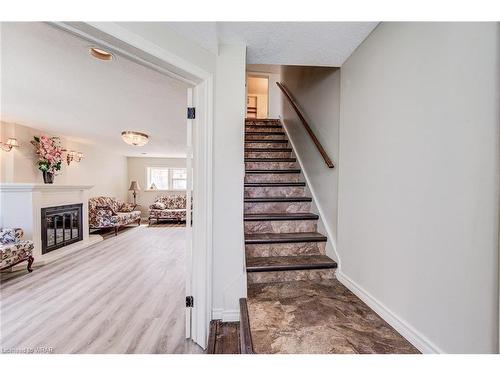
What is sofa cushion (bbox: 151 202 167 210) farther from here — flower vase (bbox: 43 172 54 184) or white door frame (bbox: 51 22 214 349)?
white door frame (bbox: 51 22 214 349)

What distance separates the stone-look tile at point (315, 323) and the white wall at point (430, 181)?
0.12 metres

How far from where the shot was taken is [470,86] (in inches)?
38.1

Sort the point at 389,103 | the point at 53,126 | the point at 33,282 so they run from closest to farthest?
the point at 389,103, the point at 33,282, the point at 53,126

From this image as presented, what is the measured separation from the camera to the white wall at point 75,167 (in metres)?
4.12

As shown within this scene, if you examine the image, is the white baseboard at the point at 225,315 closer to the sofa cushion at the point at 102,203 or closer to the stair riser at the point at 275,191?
the stair riser at the point at 275,191

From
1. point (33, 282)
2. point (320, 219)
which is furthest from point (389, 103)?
point (33, 282)

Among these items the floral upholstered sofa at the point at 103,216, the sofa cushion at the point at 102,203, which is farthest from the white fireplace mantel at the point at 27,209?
the sofa cushion at the point at 102,203

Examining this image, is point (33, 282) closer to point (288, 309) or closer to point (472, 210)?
point (288, 309)

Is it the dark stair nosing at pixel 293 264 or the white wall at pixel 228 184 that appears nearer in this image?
the white wall at pixel 228 184

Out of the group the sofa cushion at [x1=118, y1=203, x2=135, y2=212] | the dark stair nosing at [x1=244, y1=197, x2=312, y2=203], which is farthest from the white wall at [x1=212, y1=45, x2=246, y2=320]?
the sofa cushion at [x1=118, y1=203, x2=135, y2=212]

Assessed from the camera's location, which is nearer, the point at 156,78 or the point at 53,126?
the point at 156,78

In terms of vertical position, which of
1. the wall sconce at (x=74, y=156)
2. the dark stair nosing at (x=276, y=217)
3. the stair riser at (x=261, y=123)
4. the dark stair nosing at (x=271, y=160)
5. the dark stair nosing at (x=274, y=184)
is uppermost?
the stair riser at (x=261, y=123)
